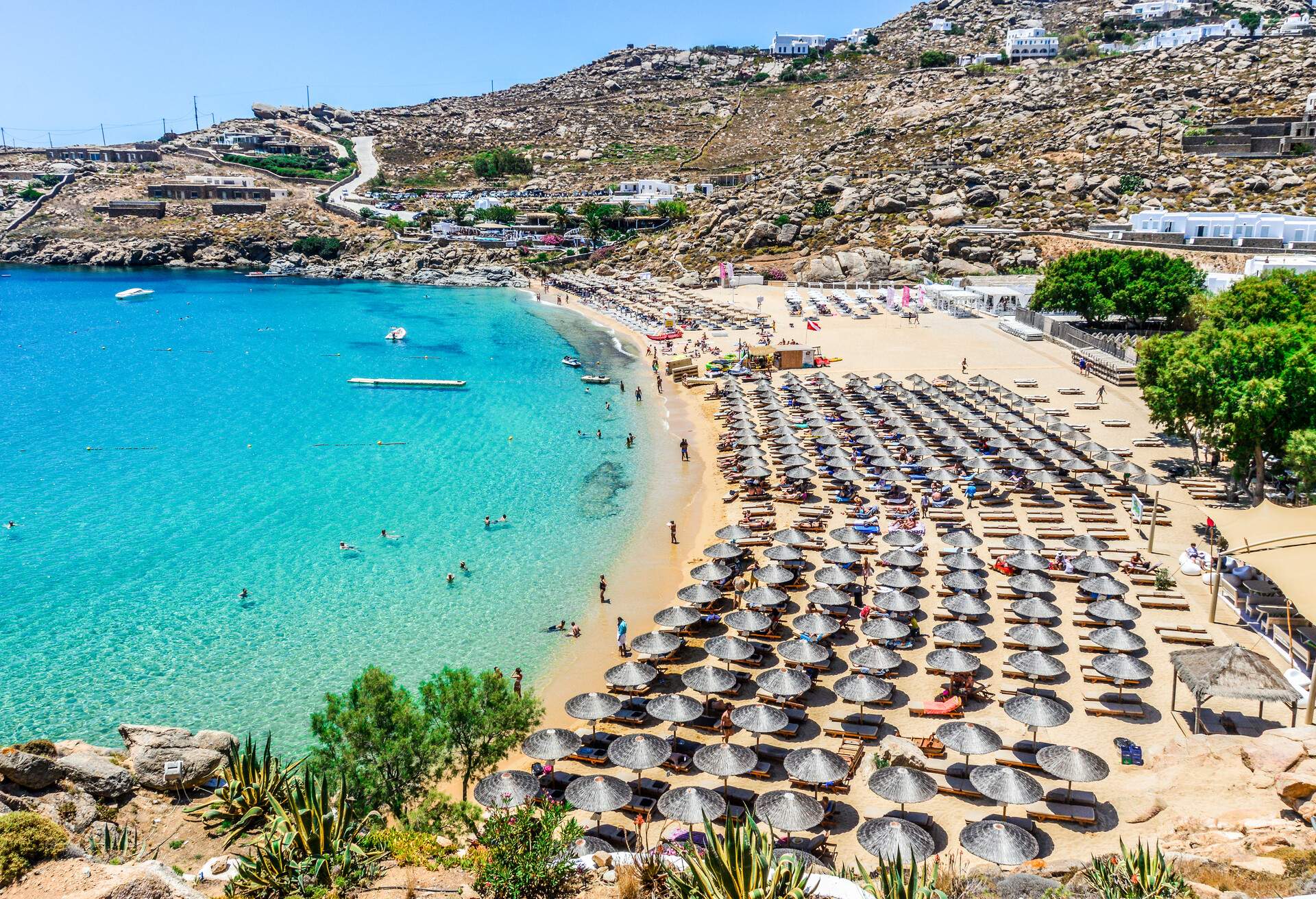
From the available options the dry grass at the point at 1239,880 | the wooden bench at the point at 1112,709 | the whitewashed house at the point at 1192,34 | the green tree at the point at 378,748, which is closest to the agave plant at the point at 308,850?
the green tree at the point at 378,748

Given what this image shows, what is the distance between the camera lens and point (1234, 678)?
50.7 feet

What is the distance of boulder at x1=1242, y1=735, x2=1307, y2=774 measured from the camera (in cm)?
→ 1246

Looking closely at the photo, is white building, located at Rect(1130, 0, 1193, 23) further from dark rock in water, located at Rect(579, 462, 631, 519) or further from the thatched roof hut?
the thatched roof hut

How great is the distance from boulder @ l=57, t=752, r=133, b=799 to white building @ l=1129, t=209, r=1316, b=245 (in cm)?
7430

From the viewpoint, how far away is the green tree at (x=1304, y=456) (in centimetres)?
2241

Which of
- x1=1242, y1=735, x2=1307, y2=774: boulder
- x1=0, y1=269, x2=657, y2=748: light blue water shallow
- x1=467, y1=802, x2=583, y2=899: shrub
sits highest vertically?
x1=467, y1=802, x2=583, y2=899: shrub

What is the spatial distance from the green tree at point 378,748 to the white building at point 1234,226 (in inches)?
2778

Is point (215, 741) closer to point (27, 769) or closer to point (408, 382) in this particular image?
point (27, 769)

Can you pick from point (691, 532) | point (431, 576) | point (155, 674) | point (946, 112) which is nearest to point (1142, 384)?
point (691, 532)

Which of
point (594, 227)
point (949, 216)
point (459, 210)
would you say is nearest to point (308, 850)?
point (949, 216)

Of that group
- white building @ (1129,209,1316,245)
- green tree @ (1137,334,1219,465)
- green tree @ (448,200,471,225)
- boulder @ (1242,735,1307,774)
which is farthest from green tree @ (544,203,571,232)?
boulder @ (1242,735,1307,774)

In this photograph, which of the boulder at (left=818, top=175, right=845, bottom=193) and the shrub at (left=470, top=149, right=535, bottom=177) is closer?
the boulder at (left=818, top=175, right=845, bottom=193)

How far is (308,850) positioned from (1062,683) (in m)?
A: 15.5

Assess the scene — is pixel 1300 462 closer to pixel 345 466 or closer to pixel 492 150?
pixel 345 466
